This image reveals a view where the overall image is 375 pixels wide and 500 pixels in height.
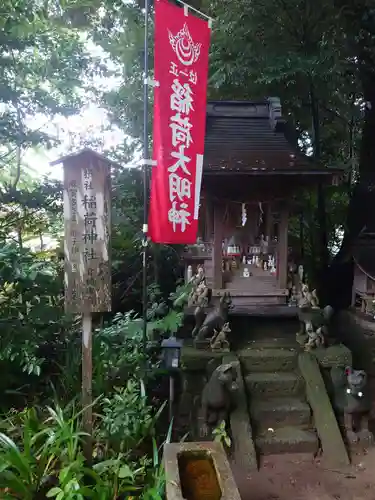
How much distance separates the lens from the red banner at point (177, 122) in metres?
4.19

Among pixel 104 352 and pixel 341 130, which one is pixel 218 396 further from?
pixel 341 130

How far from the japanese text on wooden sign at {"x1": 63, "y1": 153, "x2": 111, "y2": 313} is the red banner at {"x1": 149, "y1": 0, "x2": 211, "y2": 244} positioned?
1.06 metres

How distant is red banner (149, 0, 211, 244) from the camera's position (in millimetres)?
4191

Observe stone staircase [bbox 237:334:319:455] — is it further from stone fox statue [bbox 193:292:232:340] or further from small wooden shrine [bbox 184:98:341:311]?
small wooden shrine [bbox 184:98:341:311]

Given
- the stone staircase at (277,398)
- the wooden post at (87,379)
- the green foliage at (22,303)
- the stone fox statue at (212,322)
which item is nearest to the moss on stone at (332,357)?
the stone staircase at (277,398)

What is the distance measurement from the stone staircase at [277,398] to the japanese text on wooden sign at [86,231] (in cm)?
267

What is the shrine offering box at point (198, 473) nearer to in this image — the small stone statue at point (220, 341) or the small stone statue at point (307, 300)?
the small stone statue at point (220, 341)

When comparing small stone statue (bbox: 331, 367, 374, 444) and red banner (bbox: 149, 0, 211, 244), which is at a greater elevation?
red banner (bbox: 149, 0, 211, 244)

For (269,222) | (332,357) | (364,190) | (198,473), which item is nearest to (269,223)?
(269,222)

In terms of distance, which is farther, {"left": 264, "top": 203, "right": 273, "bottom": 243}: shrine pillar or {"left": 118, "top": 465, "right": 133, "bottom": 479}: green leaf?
{"left": 264, "top": 203, "right": 273, "bottom": 243}: shrine pillar

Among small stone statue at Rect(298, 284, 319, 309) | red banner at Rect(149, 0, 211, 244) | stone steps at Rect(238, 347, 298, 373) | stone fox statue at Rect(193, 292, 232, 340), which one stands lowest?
stone steps at Rect(238, 347, 298, 373)

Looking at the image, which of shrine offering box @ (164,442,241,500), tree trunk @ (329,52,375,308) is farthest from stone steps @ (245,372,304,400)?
tree trunk @ (329,52,375,308)

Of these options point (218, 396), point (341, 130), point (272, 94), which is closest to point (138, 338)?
point (218, 396)

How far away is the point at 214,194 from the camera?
6.03m
